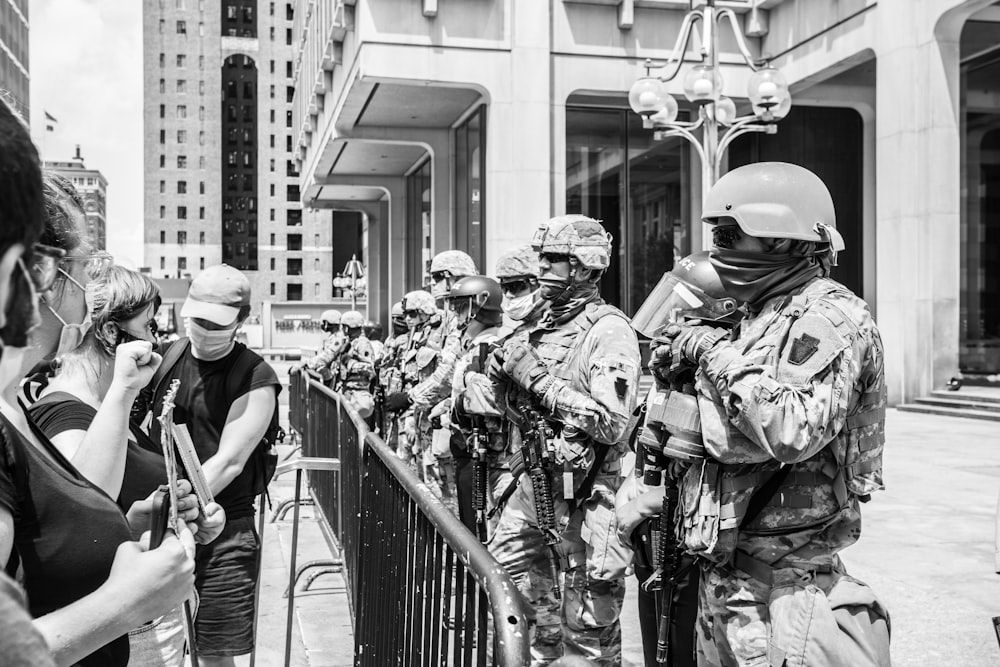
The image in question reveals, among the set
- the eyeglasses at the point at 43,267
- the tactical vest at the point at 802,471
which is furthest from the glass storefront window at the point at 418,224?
the eyeglasses at the point at 43,267

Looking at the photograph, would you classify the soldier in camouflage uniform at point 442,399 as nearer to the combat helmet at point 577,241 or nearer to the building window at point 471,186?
the combat helmet at point 577,241

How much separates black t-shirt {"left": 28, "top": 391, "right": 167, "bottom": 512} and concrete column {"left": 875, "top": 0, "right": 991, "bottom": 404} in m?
14.8

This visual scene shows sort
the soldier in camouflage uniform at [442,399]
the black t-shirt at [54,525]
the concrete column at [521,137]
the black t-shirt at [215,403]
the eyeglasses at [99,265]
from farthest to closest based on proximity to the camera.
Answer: the concrete column at [521,137] < the soldier in camouflage uniform at [442,399] < the black t-shirt at [215,403] < the eyeglasses at [99,265] < the black t-shirt at [54,525]

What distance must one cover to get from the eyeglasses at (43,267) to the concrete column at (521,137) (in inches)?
631

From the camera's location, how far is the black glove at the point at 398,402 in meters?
9.33

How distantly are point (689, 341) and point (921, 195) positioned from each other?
14.5 metres

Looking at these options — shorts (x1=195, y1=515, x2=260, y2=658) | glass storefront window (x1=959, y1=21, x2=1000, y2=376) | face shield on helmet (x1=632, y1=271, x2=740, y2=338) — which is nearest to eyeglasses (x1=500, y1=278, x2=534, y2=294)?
face shield on helmet (x1=632, y1=271, x2=740, y2=338)

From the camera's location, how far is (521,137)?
17.3 meters

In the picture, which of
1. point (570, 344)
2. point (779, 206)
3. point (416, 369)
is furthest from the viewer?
point (416, 369)

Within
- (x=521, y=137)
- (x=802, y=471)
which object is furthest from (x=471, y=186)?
(x=802, y=471)

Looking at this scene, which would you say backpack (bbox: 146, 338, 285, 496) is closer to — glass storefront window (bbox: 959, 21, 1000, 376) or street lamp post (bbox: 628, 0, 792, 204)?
street lamp post (bbox: 628, 0, 792, 204)

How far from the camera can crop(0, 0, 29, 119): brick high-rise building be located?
227ft

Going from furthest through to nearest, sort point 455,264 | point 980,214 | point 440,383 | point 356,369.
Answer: point 980,214
point 356,369
point 455,264
point 440,383

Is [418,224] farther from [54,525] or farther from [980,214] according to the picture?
[54,525]
